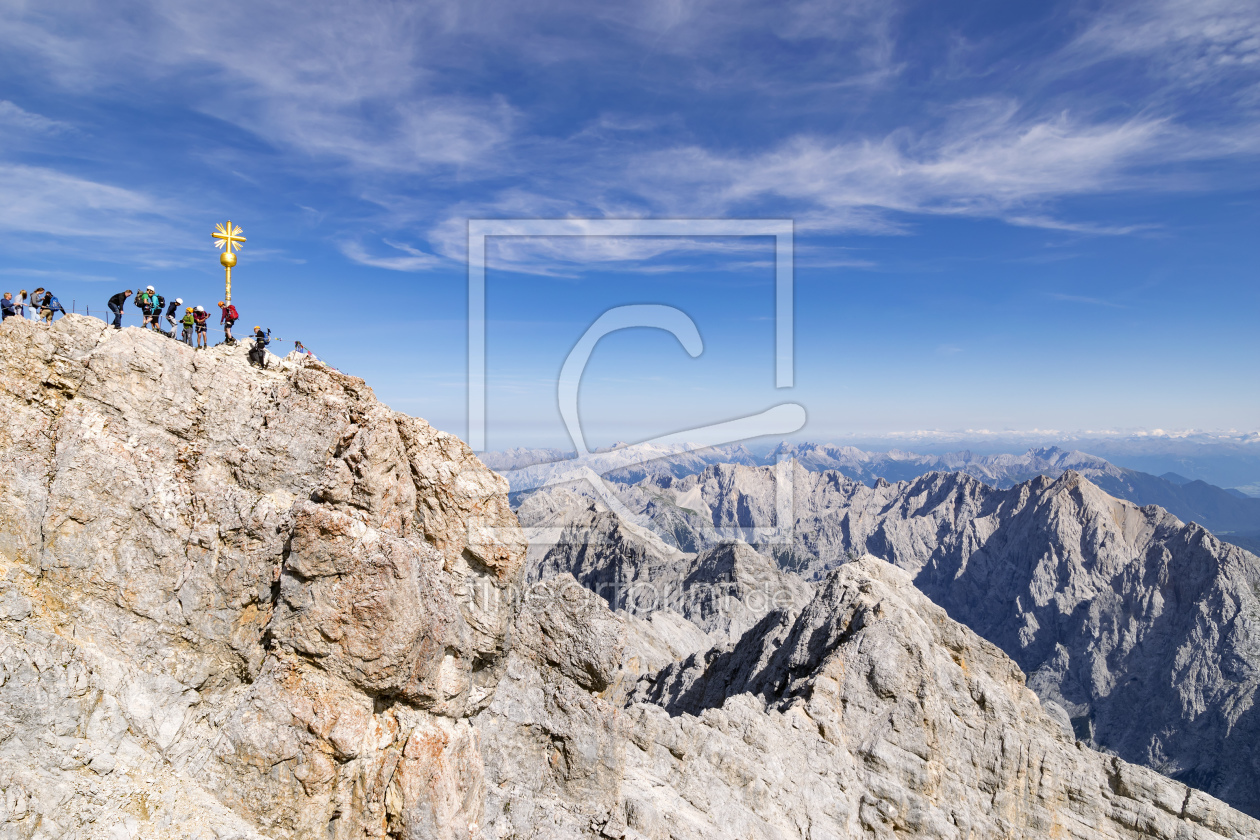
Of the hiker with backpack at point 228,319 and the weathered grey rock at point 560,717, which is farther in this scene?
the weathered grey rock at point 560,717

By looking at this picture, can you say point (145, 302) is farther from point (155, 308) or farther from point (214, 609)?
point (214, 609)

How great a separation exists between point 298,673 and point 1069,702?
231509mm

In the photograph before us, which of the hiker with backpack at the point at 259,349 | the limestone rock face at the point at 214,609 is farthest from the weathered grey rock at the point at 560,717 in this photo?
the hiker with backpack at the point at 259,349

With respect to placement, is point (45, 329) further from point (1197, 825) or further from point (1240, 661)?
point (1240, 661)

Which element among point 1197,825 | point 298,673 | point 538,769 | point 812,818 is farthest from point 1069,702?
point 298,673

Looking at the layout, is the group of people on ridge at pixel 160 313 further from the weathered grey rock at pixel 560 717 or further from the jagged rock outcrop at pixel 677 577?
the jagged rock outcrop at pixel 677 577

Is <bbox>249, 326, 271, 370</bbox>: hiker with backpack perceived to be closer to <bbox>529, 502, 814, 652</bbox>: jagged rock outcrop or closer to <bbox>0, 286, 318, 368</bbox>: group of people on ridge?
<bbox>0, 286, 318, 368</bbox>: group of people on ridge

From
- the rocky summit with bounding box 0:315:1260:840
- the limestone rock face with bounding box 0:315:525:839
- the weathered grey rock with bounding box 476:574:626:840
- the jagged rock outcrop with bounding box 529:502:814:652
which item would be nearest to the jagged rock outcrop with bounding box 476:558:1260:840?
the weathered grey rock with bounding box 476:574:626:840

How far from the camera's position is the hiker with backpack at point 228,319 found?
22833mm

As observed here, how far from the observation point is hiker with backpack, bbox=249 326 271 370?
2294 centimetres

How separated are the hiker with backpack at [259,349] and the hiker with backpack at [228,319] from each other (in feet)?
2.53

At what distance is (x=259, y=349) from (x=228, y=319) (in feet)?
4.75

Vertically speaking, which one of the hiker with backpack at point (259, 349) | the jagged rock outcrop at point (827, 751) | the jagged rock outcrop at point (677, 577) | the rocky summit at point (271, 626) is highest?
the hiker with backpack at point (259, 349)

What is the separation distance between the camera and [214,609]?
18.8 metres
